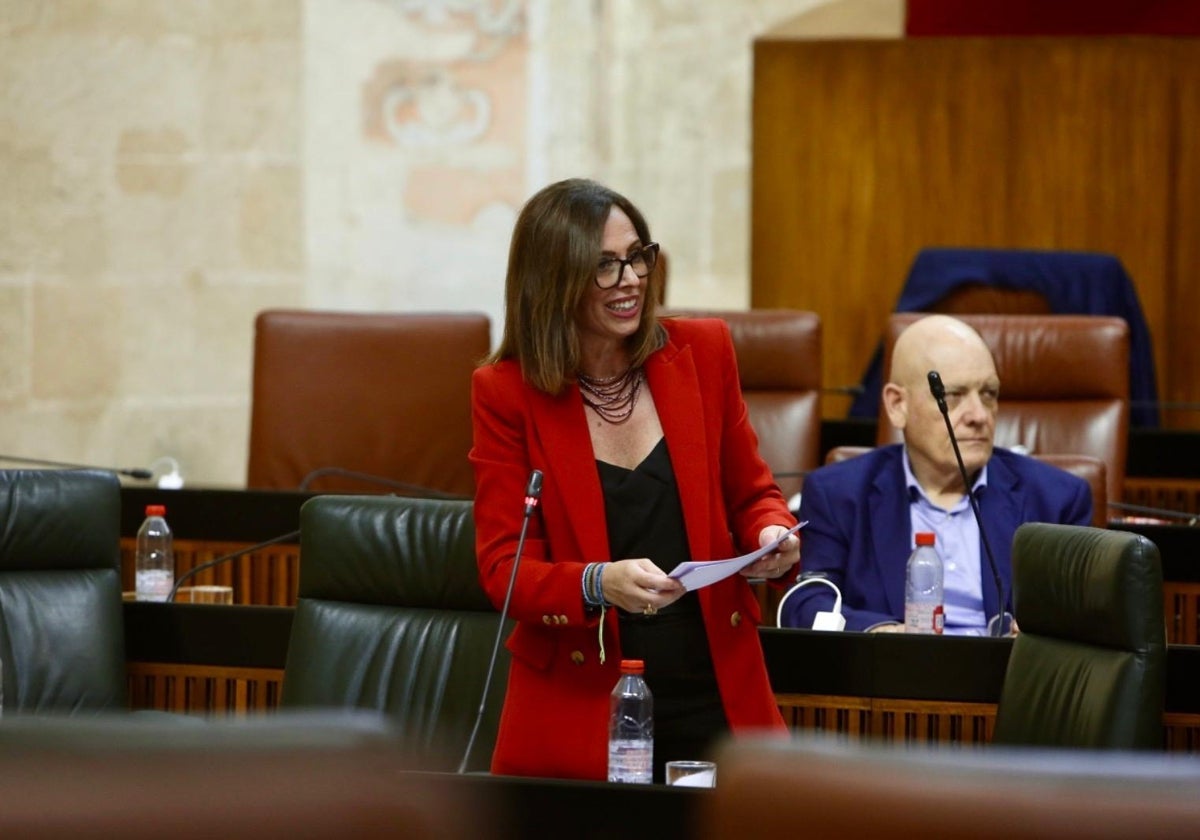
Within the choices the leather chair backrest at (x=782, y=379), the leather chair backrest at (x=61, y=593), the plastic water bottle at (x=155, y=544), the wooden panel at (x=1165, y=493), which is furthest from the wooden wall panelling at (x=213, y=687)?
the wooden panel at (x=1165, y=493)

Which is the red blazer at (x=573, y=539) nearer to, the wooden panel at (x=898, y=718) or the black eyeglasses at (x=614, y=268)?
the black eyeglasses at (x=614, y=268)

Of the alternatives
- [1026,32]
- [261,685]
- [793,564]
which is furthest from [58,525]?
[1026,32]

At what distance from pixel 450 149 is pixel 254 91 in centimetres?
77

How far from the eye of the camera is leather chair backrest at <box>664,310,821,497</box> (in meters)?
5.17

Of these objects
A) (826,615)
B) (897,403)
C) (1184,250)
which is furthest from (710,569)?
(1184,250)

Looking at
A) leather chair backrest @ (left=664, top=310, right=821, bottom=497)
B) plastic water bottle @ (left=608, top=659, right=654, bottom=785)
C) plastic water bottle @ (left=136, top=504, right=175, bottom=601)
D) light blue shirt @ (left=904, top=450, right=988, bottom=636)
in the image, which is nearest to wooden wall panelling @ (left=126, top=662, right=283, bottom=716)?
plastic water bottle @ (left=136, top=504, right=175, bottom=601)

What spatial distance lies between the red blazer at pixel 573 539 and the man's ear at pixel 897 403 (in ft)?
4.58

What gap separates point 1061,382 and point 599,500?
270cm

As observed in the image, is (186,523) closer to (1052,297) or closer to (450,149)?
(450,149)

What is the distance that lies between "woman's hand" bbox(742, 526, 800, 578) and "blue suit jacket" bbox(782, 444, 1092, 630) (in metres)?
1.12

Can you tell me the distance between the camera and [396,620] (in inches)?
123

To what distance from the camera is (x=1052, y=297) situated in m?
6.41

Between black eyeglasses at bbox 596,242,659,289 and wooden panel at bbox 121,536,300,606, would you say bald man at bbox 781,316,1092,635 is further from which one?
wooden panel at bbox 121,536,300,606

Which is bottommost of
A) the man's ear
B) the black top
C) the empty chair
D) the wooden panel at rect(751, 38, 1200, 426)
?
the black top
